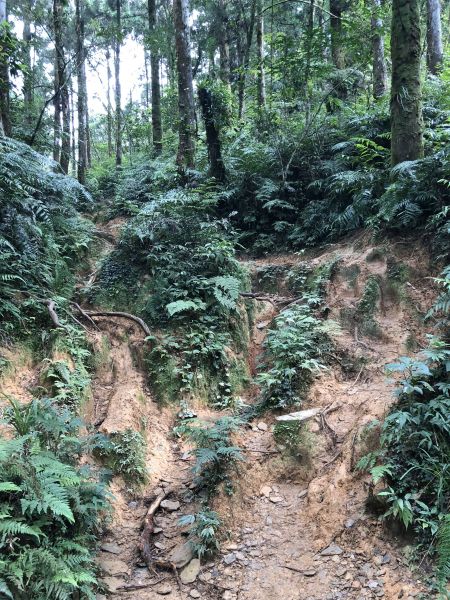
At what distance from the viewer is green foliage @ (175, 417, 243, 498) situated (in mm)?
4738

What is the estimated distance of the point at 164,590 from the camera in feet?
12.6

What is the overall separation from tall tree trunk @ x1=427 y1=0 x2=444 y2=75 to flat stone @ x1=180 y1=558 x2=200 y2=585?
14.0 metres

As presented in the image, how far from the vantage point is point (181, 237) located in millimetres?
8156

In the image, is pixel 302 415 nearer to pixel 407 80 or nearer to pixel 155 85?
pixel 407 80

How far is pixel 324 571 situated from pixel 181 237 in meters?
6.02

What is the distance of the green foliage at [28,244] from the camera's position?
6121mm

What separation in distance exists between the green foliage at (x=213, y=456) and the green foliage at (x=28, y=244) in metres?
3.07

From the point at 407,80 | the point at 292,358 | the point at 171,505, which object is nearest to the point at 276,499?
the point at 171,505

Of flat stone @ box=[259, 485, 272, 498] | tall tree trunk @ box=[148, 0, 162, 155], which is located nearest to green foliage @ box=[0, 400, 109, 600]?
flat stone @ box=[259, 485, 272, 498]

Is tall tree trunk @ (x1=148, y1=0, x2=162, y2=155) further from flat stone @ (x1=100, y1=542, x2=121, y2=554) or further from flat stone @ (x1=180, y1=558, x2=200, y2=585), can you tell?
flat stone @ (x1=180, y1=558, x2=200, y2=585)

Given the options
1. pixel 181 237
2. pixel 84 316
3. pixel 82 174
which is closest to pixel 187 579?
pixel 84 316

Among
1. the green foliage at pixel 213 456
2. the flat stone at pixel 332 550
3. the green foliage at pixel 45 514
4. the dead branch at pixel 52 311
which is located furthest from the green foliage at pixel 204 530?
the dead branch at pixel 52 311

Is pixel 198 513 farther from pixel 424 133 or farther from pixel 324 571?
pixel 424 133

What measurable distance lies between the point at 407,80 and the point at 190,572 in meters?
8.08
